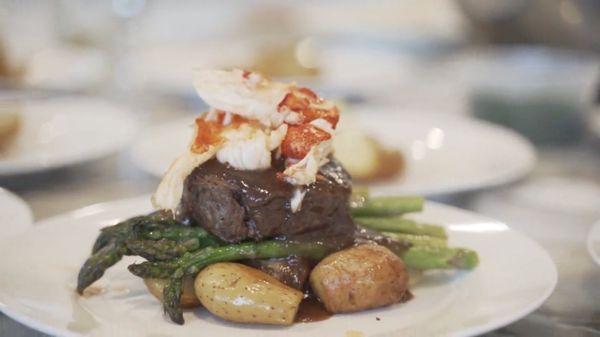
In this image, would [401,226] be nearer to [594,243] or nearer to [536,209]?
[594,243]

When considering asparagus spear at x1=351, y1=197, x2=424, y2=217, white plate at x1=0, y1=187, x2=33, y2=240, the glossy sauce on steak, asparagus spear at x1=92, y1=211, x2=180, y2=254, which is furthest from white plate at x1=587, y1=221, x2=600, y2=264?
white plate at x1=0, y1=187, x2=33, y2=240

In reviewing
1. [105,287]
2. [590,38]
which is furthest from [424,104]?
[105,287]

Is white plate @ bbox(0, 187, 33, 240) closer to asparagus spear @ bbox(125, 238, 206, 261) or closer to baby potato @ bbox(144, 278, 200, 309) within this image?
asparagus spear @ bbox(125, 238, 206, 261)

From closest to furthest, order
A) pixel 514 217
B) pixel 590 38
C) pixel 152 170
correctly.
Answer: pixel 514 217, pixel 152 170, pixel 590 38

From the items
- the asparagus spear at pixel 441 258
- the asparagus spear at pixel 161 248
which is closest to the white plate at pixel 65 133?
the asparagus spear at pixel 161 248

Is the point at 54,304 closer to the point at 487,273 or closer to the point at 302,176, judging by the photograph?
the point at 302,176

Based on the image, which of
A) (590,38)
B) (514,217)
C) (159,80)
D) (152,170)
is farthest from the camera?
(590,38)
